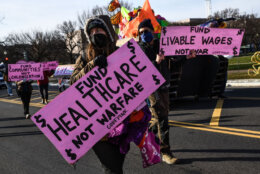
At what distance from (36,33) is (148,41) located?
48.3m

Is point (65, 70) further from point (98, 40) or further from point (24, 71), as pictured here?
point (98, 40)

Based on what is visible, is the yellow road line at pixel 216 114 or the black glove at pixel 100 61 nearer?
the black glove at pixel 100 61

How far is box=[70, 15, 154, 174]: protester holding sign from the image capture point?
2.05 metres

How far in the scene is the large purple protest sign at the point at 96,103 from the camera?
6.34 feet

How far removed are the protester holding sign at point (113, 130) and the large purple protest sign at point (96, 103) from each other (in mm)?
92

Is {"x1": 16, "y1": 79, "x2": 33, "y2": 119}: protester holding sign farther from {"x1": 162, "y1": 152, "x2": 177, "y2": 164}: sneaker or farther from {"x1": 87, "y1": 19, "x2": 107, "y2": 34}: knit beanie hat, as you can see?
{"x1": 87, "y1": 19, "x2": 107, "y2": 34}: knit beanie hat

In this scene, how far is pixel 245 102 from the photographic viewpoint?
6.89m

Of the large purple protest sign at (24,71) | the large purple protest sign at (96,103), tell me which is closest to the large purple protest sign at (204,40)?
the large purple protest sign at (96,103)

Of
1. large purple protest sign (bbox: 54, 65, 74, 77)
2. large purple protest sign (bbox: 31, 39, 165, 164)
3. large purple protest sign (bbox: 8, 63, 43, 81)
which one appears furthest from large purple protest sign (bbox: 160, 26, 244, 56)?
large purple protest sign (bbox: 54, 65, 74, 77)

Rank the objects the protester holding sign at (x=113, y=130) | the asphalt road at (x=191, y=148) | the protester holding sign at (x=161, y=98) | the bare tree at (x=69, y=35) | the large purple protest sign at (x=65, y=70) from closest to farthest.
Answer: the protester holding sign at (x=113, y=130), the protester holding sign at (x=161, y=98), the asphalt road at (x=191, y=148), the large purple protest sign at (x=65, y=70), the bare tree at (x=69, y=35)

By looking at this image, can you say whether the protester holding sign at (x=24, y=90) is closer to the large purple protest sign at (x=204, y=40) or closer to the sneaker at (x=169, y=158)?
the sneaker at (x=169, y=158)

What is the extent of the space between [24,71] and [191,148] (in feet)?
20.4

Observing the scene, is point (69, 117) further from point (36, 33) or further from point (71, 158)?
point (36, 33)

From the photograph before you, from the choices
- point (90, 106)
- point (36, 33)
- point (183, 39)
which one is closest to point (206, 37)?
point (183, 39)
